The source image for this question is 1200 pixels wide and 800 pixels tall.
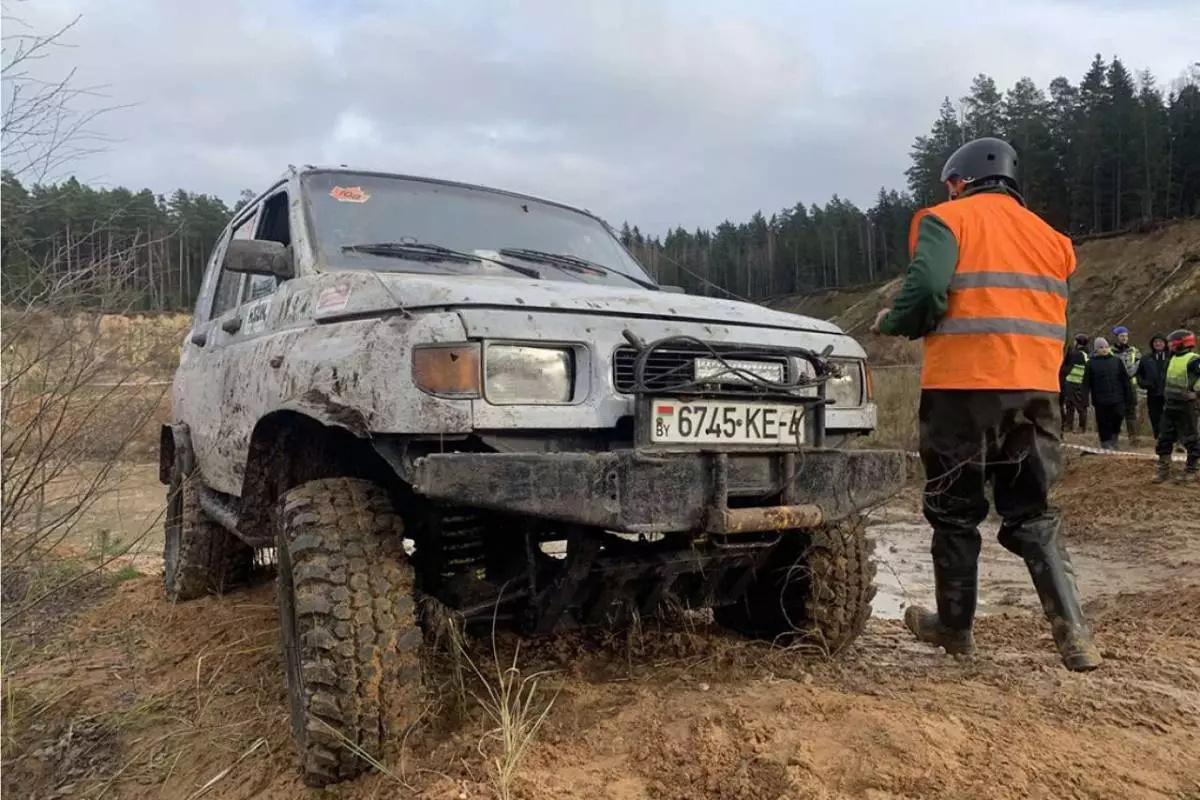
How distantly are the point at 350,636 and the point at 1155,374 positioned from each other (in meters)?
12.0

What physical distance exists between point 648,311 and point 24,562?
103 inches

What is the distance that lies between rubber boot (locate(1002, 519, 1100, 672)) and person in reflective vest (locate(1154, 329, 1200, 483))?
725 cm

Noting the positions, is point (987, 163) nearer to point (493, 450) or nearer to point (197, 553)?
point (493, 450)

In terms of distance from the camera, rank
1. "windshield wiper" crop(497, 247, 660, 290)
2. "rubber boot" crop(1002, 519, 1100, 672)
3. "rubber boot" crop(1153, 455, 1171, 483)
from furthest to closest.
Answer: "rubber boot" crop(1153, 455, 1171, 483)
"windshield wiper" crop(497, 247, 660, 290)
"rubber boot" crop(1002, 519, 1100, 672)

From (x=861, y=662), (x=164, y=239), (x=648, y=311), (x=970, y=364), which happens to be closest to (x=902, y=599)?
(x=861, y=662)

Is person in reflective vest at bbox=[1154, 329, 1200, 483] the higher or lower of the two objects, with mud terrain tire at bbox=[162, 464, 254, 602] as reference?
higher

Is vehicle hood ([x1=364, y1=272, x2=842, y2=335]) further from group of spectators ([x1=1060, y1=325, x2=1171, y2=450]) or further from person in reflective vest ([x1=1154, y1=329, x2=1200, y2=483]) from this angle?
group of spectators ([x1=1060, y1=325, x2=1171, y2=450])

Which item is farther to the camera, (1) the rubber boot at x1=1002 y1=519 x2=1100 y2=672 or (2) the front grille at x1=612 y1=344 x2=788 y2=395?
(1) the rubber boot at x1=1002 y1=519 x2=1100 y2=672

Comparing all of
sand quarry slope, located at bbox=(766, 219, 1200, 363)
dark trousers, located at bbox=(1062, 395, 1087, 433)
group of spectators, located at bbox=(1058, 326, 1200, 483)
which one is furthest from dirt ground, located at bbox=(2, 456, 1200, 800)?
sand quarry slope, located at bbox=(766, 219, 1200, 363)

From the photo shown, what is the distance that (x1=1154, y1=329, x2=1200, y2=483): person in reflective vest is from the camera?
30.4ft

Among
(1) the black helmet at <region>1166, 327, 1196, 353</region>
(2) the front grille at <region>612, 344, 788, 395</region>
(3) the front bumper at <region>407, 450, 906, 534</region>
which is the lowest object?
(3) the front bumper at <region>407, 450, 906, 534</region>

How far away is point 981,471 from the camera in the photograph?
123 inches

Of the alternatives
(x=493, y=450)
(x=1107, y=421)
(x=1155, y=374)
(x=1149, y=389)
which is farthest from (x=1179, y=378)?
(x=493, y=450)

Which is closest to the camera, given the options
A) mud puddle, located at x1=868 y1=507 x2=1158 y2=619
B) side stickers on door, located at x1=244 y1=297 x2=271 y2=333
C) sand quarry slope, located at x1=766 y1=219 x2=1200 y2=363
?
side stickers on door, located at x1=244 y1=297 x2=271 y2=333
